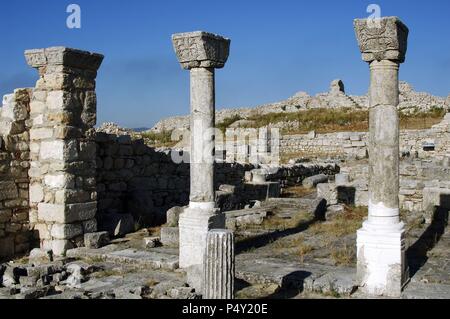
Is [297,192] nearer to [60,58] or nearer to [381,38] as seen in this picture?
[60,58]

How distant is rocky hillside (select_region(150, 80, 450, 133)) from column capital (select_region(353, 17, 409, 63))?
3863cm

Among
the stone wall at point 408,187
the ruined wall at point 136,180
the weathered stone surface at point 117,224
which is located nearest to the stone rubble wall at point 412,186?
the stone wall at point 408,187

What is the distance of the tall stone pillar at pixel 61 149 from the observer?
9.38 metres

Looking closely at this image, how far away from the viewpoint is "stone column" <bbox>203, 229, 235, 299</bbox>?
20.4ft

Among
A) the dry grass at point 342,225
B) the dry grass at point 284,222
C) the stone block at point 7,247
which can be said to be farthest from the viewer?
the dry grass at point 284,222

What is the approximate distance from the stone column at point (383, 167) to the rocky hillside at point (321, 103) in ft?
127

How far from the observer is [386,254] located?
665 cm

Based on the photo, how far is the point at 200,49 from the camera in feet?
26.5

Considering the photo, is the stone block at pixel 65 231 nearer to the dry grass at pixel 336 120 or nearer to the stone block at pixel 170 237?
the stone block at pixel 170 237

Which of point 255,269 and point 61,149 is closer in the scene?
point 255,269

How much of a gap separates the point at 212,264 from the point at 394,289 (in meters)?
2.28

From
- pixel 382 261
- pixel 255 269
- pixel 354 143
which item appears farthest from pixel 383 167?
pixel 354 143

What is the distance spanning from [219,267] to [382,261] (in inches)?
81.3

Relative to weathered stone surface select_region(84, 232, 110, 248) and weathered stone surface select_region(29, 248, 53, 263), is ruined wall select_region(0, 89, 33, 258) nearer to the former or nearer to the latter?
weathered stone surface select_region(29, 248, 53, 263)
